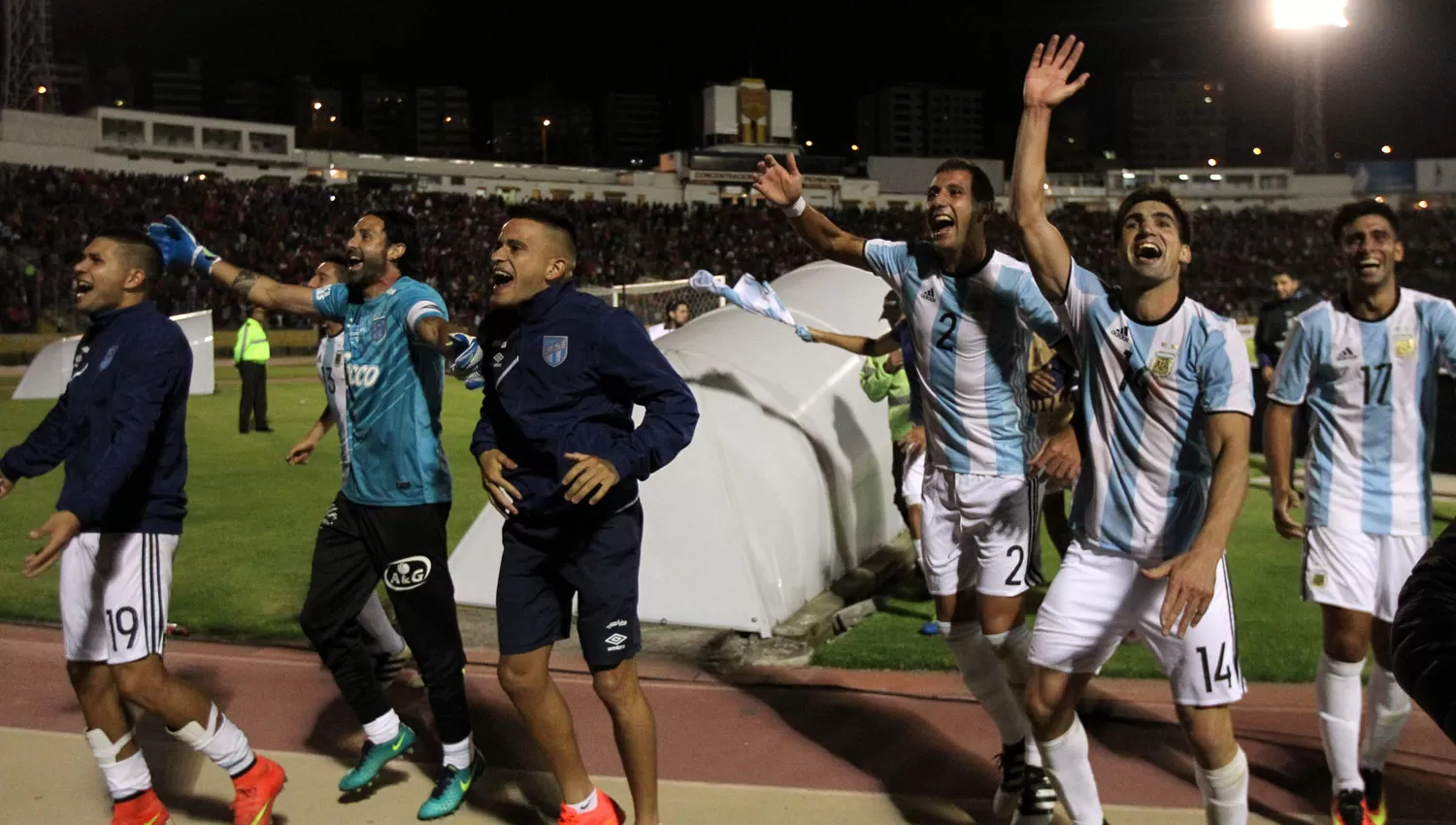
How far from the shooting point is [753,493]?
21.4 ft

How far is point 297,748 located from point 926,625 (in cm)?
334

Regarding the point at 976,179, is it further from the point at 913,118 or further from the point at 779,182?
the point at 913,118

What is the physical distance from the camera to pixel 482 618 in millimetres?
6691

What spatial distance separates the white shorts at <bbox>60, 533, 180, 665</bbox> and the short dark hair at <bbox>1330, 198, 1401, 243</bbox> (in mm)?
4166

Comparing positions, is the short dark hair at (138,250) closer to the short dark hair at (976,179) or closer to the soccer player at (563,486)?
the soccer player at (563,486)

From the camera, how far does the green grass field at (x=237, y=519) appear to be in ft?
24.4

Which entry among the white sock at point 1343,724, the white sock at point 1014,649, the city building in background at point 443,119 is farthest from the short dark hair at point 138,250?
the city building in background at point 443,119

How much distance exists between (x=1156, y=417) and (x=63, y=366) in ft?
64.9

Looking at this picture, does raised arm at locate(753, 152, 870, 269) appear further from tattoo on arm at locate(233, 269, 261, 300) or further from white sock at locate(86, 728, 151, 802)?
white sock at locate(86, 728, 151, 802)

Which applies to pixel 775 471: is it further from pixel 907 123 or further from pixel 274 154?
pixel 907 123

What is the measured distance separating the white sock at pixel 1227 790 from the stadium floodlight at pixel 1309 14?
1180 inches

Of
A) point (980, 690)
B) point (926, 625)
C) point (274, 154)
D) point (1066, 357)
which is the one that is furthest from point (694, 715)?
point (274, 154)

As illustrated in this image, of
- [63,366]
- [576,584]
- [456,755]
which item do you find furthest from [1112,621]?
[63,366]

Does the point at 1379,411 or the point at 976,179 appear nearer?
the point at 1379,411
